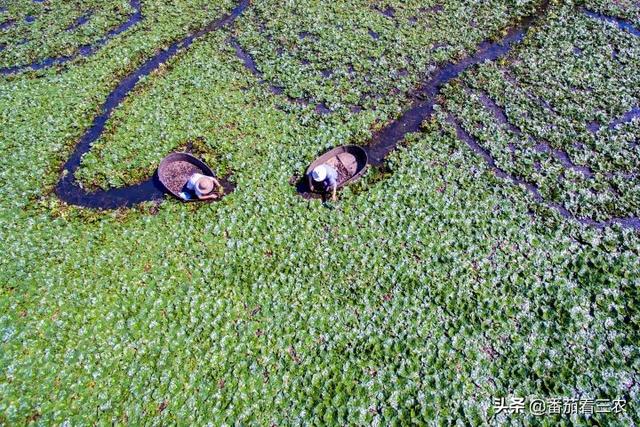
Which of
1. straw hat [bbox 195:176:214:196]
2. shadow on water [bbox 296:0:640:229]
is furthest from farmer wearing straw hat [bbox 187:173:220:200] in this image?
shadow on water [bbox 296:0:640:229]

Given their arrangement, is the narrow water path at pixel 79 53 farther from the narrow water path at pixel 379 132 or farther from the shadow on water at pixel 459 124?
the shadow on water at pixel 459 124

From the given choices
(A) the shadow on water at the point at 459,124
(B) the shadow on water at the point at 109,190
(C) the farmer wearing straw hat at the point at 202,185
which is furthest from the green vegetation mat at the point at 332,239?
(C) the farmer wearing straw hat at the point at 202,185

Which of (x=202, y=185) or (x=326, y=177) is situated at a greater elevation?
(x=326, y=177)

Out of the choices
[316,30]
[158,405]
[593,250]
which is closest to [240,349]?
[158,405]

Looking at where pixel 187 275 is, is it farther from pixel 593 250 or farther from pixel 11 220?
pixel 593 250

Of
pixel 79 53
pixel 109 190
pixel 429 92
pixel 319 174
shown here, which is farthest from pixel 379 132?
pixel 79 53

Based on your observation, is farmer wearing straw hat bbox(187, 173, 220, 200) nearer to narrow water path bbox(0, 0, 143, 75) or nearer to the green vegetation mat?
the green vegetation mat

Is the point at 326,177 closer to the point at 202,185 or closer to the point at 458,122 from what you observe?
the point at 202,185
